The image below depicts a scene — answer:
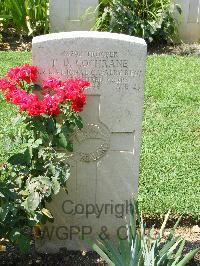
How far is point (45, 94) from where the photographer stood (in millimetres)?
3264

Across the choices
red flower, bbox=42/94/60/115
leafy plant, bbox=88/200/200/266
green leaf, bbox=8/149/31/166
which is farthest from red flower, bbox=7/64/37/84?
leafy plant, bbox=88/200/200/266

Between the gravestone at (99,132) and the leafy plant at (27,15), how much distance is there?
4.30 metres

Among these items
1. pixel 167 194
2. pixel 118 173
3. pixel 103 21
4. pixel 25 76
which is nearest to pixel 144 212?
pixel 167 194

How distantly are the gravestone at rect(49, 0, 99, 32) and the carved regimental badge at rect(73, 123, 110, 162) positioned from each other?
13.7ft

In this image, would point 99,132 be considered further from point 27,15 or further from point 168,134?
point 27,15

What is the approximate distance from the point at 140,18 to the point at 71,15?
870 millimetres

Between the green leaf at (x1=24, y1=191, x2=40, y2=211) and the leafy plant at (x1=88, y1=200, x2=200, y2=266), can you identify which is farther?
the green leaf at (x1=24, y1=191, x2=40, y2=211)

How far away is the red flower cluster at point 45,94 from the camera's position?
3.12 m

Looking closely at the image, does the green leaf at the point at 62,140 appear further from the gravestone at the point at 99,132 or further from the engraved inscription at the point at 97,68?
the engraved inscription at the point at 97,68

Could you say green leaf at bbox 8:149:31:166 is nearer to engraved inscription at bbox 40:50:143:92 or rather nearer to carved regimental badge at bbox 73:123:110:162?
carved regimental badge at bbox 73:123:110:162

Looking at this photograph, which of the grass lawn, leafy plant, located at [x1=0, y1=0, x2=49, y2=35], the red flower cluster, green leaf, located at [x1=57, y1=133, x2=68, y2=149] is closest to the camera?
the red flower cluster

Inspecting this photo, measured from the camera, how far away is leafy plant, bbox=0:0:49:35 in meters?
7.55

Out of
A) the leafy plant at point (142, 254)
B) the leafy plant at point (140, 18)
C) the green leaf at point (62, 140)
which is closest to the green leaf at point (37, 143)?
the green leaf at point (62, 140)

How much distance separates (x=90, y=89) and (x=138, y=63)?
304mm
